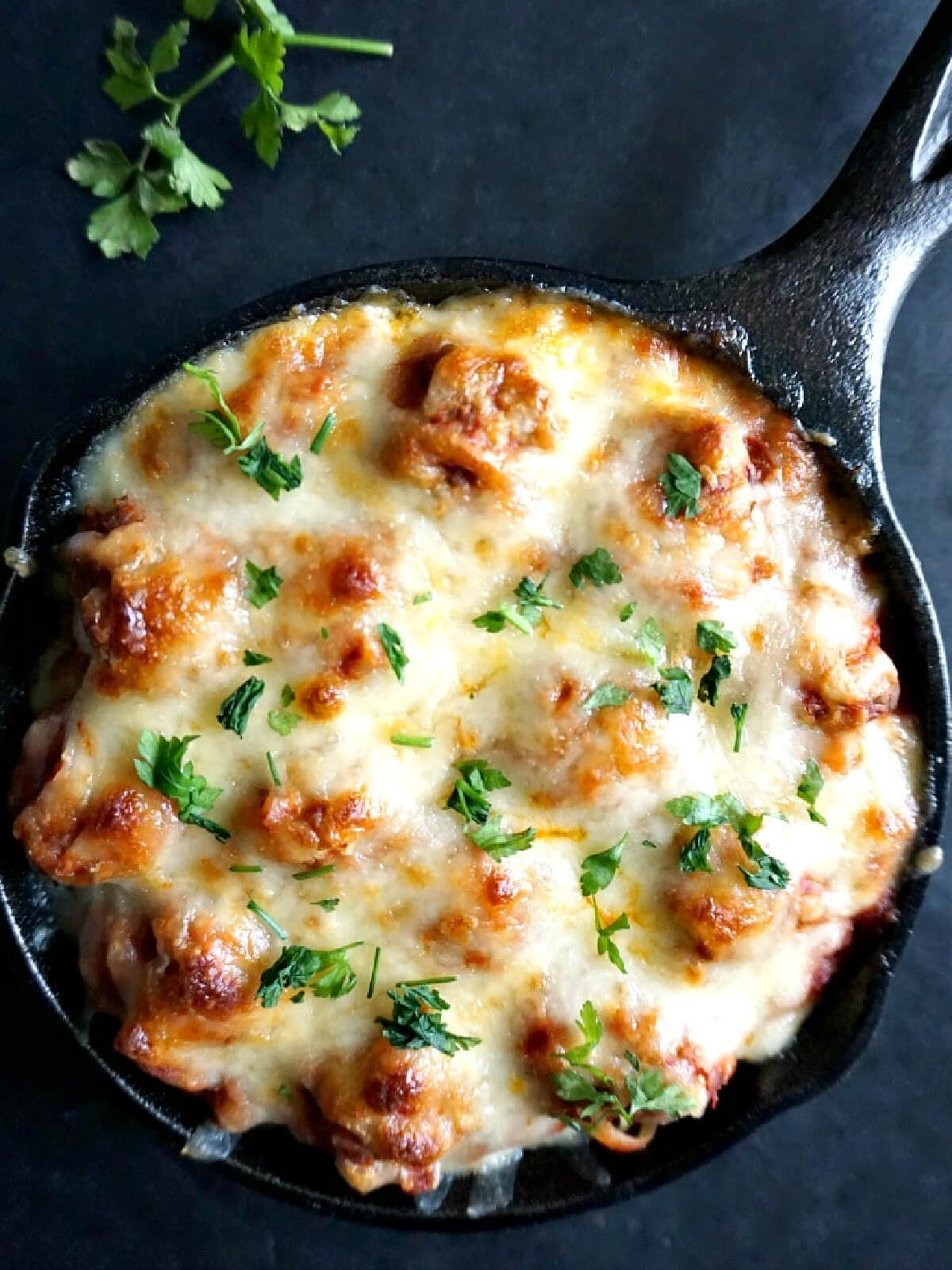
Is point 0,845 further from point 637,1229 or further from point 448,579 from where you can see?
point 637,1229

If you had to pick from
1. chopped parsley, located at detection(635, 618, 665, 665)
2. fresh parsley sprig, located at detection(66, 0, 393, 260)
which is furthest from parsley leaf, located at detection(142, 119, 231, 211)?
chopped parsley, located at detection(635, 618, 665, 665)

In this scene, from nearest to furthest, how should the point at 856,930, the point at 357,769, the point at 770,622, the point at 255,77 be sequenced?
the point at 357,769, the point at 770,622, the point at 856,930, the point at 255,77

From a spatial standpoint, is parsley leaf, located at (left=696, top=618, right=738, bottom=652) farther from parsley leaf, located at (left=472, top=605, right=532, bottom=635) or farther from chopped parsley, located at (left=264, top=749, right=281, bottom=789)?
chopped parsley, located at (left=264, top=749, right=281, bottom=789)

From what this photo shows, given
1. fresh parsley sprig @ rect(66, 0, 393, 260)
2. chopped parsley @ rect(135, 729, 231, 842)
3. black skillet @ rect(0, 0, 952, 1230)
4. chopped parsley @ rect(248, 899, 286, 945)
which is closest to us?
chopped parsley @ rect(135, 729, 231, 842)

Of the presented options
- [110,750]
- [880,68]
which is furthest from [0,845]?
[880,68]

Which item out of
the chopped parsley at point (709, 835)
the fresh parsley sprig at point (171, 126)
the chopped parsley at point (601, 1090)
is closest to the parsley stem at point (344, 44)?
the fresh parsley sprig at point (171, 126)

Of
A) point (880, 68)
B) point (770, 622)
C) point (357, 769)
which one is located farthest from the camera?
point (880, 68)

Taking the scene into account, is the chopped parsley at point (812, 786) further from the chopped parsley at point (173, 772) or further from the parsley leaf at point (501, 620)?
the chopped parsley at point (173, 772)
